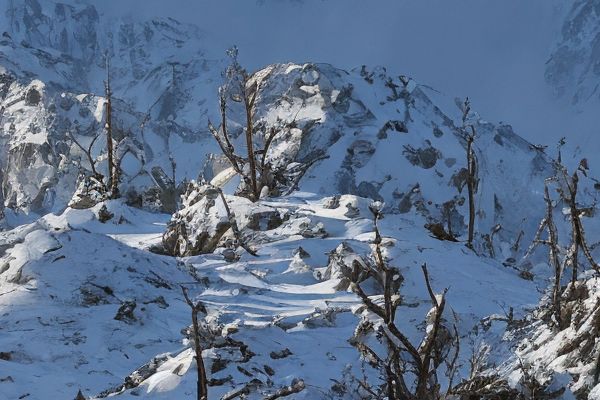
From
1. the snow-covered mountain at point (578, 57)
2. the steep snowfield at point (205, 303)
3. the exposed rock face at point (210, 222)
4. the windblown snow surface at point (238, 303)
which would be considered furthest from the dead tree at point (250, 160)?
the snow-covered mountain at point (578, 57)

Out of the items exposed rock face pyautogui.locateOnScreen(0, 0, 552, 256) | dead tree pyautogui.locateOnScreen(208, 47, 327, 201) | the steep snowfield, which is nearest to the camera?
the steep snowfield

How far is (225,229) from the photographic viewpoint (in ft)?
52.1

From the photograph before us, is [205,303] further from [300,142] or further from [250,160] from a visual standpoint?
[300,142]

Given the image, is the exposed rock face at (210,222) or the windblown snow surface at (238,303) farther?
the exposed rock face at (210,222)

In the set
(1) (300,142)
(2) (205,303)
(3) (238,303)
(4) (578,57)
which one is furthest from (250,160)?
(4) (578,57)

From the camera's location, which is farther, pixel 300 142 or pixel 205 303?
pixel 300 142

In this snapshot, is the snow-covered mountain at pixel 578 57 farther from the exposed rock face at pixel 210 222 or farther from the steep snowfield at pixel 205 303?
the steep snowfield at pixel 205 303

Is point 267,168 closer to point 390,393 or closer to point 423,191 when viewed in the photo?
point 390,393

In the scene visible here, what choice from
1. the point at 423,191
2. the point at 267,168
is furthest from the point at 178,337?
the point at 423,191

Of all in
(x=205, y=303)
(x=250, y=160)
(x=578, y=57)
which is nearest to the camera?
(x=205, y=303)

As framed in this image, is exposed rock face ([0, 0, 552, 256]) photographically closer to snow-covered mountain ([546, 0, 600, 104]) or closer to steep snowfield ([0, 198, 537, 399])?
steep snowfield ([0, 198, 537, 399])

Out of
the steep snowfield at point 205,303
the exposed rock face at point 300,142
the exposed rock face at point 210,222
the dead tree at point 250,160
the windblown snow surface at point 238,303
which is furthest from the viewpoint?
the exposed rock face at point 300,142

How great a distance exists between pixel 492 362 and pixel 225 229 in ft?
31.1

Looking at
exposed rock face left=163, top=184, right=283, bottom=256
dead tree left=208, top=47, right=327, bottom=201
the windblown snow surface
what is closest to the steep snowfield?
the windblown snow surface
